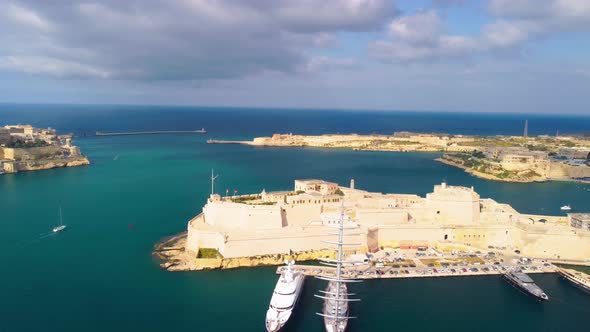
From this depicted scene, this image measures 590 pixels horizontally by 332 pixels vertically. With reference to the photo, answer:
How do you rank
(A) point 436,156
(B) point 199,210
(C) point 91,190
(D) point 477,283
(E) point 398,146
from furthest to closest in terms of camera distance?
(E) point 398,146, (A) point 436,156, (C) point 91,190, (B) point 199,210, (D) point 477,283

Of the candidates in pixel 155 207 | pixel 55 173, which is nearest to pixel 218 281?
pixel 155 207

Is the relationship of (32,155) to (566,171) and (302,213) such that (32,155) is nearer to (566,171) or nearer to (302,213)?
(302,213)

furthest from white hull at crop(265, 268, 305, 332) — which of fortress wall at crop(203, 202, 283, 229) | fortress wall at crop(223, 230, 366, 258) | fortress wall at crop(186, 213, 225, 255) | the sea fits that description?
fortress wall at crop(203, 202, 283, 229)

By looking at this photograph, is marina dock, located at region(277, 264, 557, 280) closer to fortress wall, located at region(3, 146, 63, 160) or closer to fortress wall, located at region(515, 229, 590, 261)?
fortress wall, located at region(515, 229, 590, 261)

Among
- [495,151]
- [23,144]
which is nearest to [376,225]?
[495,151]

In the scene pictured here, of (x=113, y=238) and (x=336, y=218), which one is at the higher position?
(x=336, y=218)

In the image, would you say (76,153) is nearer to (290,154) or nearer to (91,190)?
(91,190)

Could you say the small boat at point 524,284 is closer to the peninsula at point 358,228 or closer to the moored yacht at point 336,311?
the peninsula at point 358,228
